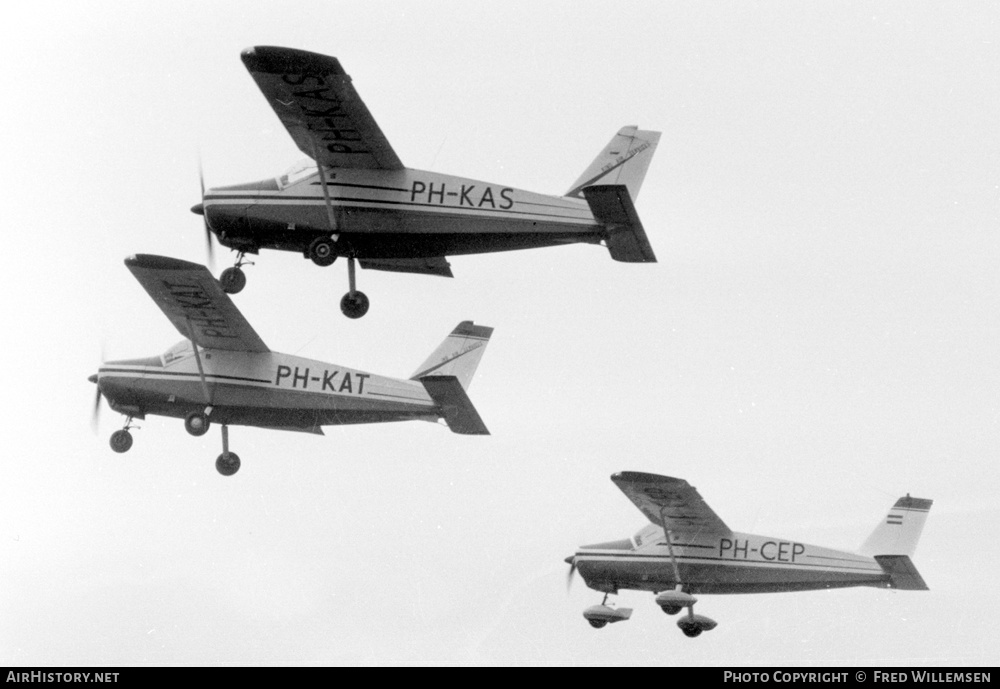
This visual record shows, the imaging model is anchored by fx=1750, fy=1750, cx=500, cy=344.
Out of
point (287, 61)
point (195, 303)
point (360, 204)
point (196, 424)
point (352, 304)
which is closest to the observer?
point (287, 61)

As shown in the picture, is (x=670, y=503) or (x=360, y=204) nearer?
(x=360, y=204)

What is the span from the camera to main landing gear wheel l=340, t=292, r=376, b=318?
31891mm

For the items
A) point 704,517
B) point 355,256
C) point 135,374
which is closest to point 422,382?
point 355,256

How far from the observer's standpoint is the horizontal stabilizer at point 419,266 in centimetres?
3377

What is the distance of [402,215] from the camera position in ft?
100

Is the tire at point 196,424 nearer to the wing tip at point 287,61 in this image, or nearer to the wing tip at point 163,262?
the wing tip at point 163,262

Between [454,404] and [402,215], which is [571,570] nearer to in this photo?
[454,404]

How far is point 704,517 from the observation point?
132ft

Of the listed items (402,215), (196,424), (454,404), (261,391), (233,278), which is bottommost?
(196,424)

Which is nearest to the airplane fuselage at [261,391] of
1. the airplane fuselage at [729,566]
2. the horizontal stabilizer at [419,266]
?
the horizontal stabilizer at [419,266]

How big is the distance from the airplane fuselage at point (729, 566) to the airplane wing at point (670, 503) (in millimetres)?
308

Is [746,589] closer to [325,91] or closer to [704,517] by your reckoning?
[704,517]

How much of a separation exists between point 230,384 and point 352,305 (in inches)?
168

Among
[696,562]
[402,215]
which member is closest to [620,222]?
[402,215]
